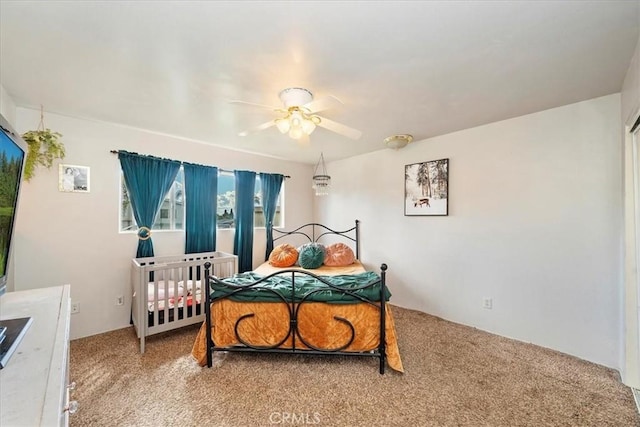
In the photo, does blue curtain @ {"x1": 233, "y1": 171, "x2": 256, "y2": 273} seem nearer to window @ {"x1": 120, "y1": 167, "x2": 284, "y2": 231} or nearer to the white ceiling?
window @ {"x1": 120, "y1": 167, "x2": 284, "y2": 231}

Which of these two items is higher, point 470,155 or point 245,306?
point 470,155

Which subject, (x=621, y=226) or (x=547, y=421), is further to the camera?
(x=621, y=226)

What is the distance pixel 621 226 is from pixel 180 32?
351 cm

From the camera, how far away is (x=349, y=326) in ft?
A: 7.06

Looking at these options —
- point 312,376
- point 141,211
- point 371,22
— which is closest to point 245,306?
point 312,376

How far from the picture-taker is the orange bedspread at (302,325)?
2.16 meters

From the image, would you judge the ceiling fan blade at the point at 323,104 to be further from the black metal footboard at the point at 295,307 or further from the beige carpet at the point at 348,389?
the beige carpet at the point at 348,389

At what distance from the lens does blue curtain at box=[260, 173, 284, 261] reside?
14.0ft

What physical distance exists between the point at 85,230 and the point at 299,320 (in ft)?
8.05

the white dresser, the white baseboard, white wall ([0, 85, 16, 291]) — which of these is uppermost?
white wall ([0, 85, 16, 291])

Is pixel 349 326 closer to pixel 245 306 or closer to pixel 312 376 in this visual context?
pixel 312 376

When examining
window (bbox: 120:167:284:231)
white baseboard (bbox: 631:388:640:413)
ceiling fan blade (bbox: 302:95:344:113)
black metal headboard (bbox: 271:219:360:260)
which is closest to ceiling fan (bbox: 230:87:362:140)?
ceiling fan blade (bbox: 302:95:344:113)

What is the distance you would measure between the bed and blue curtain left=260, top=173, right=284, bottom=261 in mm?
2019

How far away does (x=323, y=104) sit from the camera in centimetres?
227
